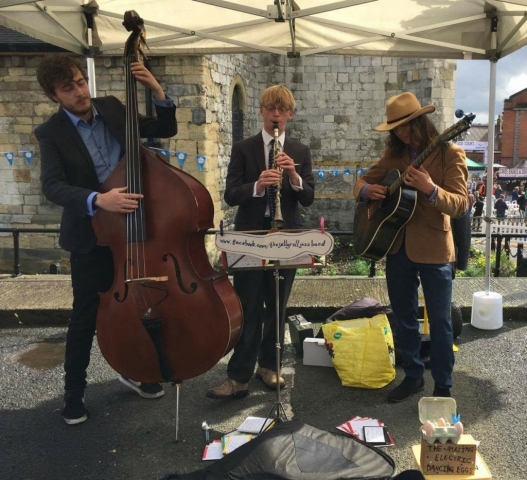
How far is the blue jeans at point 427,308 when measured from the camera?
116 inches

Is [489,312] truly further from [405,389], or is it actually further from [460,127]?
[460,127]

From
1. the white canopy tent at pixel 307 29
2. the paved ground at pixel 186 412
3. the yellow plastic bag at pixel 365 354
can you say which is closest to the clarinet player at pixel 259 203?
the paved ground at pixel 186 412

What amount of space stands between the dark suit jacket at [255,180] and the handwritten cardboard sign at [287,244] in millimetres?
664

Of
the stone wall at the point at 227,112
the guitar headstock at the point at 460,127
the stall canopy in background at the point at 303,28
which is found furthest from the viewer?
the stone wall at the point at 227,112

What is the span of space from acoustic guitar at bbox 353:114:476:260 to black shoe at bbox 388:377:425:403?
84cm

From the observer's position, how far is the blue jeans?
2.94 m

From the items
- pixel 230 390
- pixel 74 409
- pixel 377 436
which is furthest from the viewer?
pixel 230 390

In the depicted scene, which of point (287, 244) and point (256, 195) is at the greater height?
point (256, 195)

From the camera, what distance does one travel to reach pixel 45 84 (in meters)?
2.61

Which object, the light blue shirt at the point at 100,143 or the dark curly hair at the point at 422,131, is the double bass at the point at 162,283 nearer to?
the light blue shirt at the point at 100,143

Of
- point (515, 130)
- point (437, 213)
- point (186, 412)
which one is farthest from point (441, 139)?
point (515, 130)

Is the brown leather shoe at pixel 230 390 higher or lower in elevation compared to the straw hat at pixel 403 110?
lower

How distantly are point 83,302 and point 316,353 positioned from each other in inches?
66.7

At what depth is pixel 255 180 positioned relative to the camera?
3.09 m
